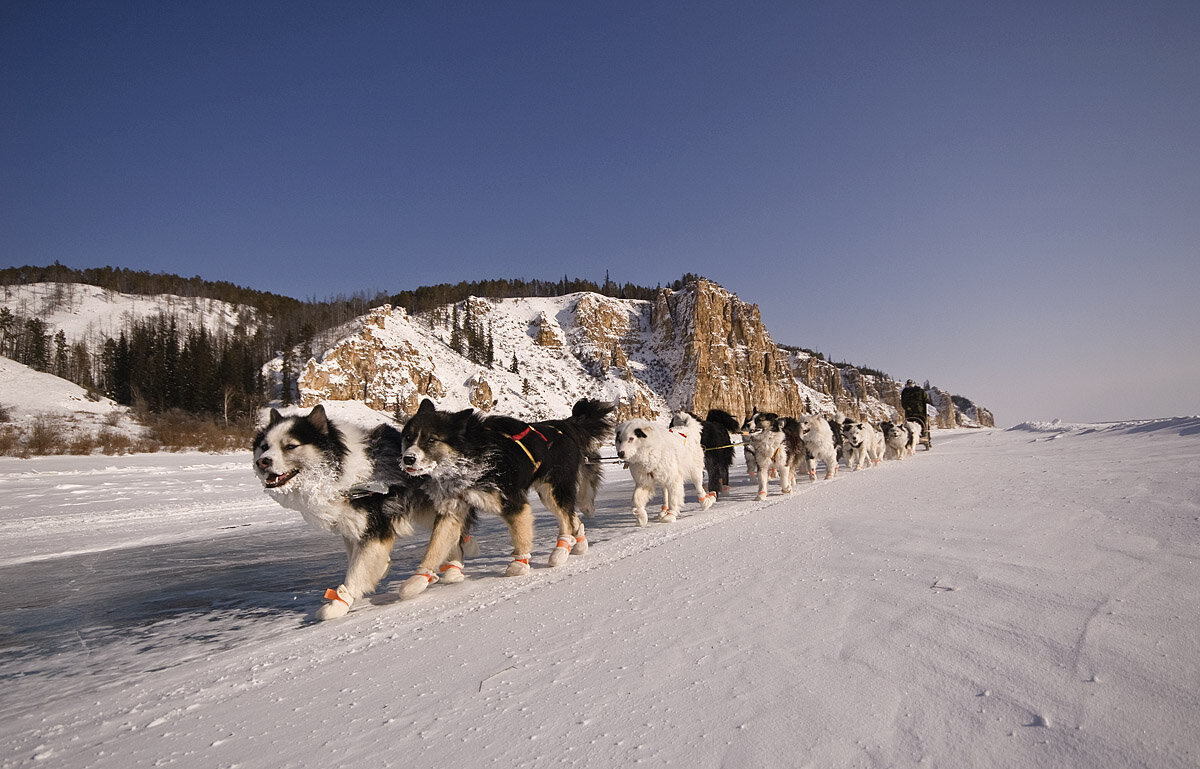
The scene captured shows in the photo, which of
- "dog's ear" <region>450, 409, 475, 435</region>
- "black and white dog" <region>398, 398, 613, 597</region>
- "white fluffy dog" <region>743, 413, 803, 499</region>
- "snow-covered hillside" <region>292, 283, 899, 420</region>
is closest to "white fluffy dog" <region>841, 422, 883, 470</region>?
"white fluffy dog" <region>743, 413, 803, 499</region>

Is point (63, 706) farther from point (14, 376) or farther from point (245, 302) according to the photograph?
point (245, 302)

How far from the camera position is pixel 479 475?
15.5 ft

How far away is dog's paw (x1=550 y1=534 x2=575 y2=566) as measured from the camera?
201 inches

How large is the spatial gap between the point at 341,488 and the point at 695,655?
3.15m

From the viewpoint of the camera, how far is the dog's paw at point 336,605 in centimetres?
399

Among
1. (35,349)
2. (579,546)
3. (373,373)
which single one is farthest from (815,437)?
(35,349)

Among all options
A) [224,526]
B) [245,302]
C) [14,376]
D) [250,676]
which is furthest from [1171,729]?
[245,302]

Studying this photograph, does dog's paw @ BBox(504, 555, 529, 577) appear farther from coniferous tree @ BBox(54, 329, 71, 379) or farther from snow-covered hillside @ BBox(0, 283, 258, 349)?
snow-covered hillside @ BBox(0, 283, 258, 349)

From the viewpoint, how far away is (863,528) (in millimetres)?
4895

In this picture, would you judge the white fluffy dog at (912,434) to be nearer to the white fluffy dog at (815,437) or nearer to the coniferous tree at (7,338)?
the white fluffy dog at (815,437)

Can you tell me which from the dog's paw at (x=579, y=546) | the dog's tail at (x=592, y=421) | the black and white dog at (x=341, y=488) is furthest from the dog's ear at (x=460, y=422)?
the dog's tail at (x=592, y=421)

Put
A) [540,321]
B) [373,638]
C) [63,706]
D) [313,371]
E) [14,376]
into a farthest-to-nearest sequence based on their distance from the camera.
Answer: [540,321]
[313,371]
[14,376]
[373,638]
[63,706]

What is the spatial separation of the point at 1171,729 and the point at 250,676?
12.3 feet

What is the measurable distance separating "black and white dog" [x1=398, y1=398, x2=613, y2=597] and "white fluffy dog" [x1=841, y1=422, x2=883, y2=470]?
31.1 feet
